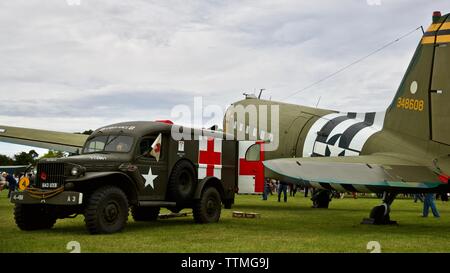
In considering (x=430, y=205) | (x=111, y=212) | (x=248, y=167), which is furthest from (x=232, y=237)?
(x=430, y=205)

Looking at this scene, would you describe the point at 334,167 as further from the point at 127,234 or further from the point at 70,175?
the point at 70,175

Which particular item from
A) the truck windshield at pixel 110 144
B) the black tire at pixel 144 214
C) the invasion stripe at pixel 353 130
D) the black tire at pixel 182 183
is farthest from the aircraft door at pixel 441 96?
the black tire at pixel 144 214

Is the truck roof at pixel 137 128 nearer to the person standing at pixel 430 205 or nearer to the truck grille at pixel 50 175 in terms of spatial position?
the truck grille at pixel 50 175

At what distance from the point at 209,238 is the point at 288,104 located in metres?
13.0

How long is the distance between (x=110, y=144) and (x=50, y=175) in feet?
6.33

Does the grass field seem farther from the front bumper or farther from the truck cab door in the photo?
the truck cab door

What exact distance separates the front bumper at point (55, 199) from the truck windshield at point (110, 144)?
2071 millimetres

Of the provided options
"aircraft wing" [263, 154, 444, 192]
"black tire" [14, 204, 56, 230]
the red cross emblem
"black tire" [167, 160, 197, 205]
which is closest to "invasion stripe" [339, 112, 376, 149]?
the red cross emblem

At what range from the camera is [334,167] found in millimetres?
11445

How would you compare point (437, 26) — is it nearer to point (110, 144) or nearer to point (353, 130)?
point (353, 130)

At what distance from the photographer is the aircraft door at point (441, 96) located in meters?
12.7

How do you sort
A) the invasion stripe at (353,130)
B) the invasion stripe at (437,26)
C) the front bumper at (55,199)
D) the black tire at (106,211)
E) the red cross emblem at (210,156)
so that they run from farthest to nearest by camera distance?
the invasion stripe at (353,130), the red cross emblem at (210,156), the invasion stripe at (437,26), the black tire at (106,211), the front bumper at (55,199)

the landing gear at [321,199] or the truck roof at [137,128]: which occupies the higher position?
the truck roof at [137,128]
